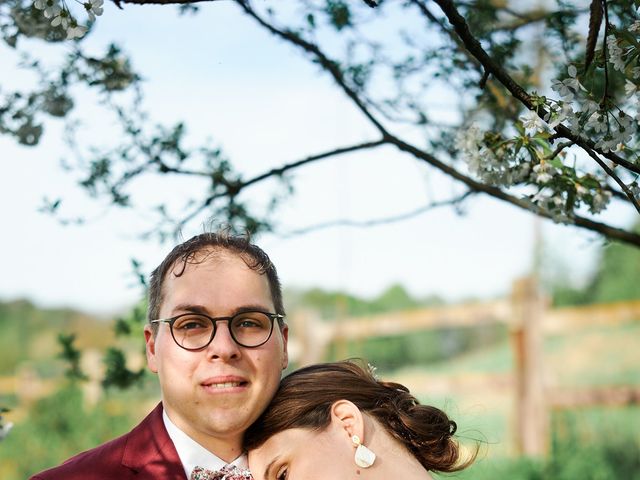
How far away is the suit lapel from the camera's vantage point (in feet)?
6.96

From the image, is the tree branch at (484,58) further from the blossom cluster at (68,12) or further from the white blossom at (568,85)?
the blossom cluster at (68,12)

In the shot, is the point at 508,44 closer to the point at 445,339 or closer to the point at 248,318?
the point at 248,318

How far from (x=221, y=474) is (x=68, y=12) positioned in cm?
116

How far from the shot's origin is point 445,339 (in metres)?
14.0

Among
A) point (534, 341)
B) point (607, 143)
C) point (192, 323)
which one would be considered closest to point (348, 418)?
point (192, 323)

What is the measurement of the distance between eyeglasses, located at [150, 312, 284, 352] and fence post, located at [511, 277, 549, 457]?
6.82m

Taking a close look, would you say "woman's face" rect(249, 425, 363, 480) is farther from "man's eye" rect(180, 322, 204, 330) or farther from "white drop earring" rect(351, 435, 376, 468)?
"man's eye" rect(180, 322, 204, 330)

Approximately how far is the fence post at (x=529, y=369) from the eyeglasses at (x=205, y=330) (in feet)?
22.4

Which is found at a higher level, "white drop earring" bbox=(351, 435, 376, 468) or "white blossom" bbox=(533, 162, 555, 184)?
"white blossom" bbox=(533, 162, 555, 184)

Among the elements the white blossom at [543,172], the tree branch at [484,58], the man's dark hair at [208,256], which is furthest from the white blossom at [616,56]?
the man's dark hair at [208,256]

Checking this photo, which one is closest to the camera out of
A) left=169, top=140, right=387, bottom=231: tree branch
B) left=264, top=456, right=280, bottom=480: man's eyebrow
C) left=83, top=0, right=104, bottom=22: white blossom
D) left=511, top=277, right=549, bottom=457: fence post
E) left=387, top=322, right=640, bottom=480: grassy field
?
left=83, top=0, right=104, bottom=22: white blossom

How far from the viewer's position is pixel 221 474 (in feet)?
6.89

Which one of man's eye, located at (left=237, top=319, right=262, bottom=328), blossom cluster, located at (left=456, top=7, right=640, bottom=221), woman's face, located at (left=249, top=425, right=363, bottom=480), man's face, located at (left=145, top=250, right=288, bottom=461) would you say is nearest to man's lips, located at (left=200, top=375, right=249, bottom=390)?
man's face, located at (left=145, top=250, right=288, bottom=461)

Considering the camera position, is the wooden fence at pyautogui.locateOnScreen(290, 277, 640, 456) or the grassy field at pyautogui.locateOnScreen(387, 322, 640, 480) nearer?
the grassy field at pyautogui.locateOnScreen(387, 322, 640, 480)
